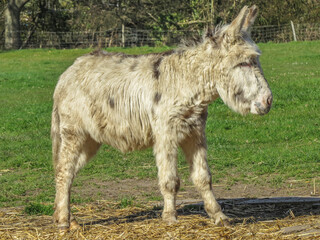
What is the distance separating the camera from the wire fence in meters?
34.8

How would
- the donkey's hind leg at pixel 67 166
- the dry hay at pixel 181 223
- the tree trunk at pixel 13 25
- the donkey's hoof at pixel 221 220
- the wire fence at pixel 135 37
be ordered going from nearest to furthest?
1. the dry hay at pixel 181 223
2. the donkey's hoof at pixel 221 220
3. the donkey's hind leg at pixel 67 166
4. the wire fence at pixel 135 37
5. the tree trunk at pixel 13 25

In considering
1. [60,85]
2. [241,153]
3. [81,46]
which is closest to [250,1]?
[81,46]

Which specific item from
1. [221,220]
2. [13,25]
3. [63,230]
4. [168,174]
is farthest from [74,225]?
[13,25]

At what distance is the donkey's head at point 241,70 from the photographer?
6.07 m

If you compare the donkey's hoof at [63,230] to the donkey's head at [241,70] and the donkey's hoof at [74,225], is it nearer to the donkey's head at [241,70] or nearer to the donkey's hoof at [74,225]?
the donkey's hoof at [74,225]

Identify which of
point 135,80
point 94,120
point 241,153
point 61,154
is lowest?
point 241,153

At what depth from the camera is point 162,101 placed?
639 cm

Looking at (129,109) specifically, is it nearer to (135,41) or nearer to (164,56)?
(164,56)

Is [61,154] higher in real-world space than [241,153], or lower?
higher

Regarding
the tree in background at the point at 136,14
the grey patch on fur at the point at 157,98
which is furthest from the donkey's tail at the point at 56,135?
the tree in background at the point at 136,14

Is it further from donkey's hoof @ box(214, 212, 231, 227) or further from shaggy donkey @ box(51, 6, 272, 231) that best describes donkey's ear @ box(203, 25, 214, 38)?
donkey's hoof @ box(214, 212, 231, 227)

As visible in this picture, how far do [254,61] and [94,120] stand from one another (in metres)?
2.01

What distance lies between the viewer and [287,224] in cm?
644

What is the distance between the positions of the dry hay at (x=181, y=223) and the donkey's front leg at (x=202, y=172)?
0.56ft
